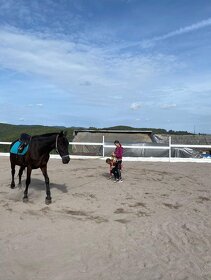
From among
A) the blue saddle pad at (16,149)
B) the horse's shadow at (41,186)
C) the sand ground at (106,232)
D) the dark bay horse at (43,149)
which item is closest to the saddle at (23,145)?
the blue saddle pad at (16,149)

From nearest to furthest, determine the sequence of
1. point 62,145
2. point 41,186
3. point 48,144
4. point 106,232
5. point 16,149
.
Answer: point 106,232
point 62,145
point 48,144
point 16,149
point 41,186

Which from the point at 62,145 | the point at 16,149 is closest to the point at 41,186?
the point at 16,149

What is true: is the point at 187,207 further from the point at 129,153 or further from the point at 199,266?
the point at 129,153

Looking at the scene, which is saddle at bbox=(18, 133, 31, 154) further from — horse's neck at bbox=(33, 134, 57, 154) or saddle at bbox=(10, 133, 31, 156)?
horse's neck at bbox=(33, 134, 57, 154)

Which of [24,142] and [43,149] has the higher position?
[24,142]

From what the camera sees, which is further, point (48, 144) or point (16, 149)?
point (16, 149)

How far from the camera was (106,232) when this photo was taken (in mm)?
6516

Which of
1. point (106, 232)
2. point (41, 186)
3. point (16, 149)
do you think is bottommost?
point (106, 232)

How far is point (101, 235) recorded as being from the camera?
6.32m

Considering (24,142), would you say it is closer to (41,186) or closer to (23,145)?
(23,145)

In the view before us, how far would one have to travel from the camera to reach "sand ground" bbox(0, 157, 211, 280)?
4.81 metres

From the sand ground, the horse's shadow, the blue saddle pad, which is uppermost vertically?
the blue saddle pad

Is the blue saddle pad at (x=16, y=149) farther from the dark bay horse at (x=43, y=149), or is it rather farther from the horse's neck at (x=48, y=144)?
the horse's neck at (x=48, y=144)

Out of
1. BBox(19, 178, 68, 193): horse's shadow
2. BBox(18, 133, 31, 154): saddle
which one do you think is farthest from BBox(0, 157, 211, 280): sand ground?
BBox(18, 133, 31, 154): saddle
